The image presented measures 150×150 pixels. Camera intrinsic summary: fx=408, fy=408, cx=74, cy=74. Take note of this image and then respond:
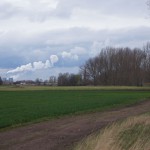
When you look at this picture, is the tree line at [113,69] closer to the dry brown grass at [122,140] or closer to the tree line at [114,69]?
the tree line at [114,69]

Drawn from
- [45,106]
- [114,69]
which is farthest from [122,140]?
[114,69]

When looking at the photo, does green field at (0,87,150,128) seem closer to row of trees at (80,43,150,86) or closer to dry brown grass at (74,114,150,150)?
dry brown grass at (74,114,150,150)

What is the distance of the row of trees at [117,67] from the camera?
5699 inches

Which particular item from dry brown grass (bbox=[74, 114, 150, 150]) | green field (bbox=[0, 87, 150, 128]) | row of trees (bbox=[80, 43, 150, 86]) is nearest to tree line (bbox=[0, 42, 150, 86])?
row of trees (bbox=[80, 43, 150, 86])

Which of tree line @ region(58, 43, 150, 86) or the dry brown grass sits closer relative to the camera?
the dry brown grass

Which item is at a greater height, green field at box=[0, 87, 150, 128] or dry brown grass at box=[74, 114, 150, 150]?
dry brown grass at box=[74, 114, 150, 150]

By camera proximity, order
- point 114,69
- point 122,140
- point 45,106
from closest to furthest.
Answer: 1. point 122,140
2. point 45,106
3. point 114,69

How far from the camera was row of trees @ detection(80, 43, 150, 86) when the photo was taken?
475 ft

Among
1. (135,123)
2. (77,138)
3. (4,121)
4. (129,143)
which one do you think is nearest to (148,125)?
(135,123)

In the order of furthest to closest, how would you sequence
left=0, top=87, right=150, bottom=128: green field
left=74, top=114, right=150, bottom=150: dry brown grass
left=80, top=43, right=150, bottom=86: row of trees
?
left=80, top=43, right=150, bottom=86: row of trees
left=0, top=87, right=150, bottom=128: green field
left=74, top=114, right=150, bottom=150: dry brown grass

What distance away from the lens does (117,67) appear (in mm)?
157750

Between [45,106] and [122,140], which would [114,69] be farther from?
[122,140]

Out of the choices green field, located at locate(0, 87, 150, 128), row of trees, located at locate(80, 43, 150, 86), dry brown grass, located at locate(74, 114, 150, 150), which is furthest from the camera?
row of trees, located at locate(80, 43, 150, 86)

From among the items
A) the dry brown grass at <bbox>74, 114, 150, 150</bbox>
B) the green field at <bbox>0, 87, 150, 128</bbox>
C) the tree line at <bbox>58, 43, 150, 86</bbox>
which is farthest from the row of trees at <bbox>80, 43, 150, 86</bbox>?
the dry brown grass at <bbox>74, 114, 150, 150</bbox>
